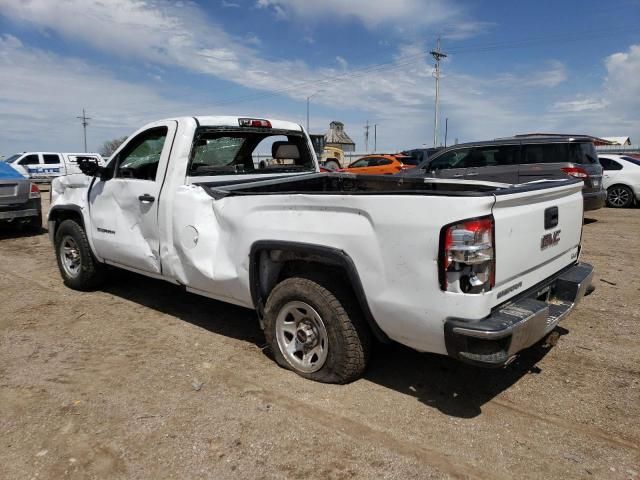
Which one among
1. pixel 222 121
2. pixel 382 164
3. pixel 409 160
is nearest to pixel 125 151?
pixel 222 121

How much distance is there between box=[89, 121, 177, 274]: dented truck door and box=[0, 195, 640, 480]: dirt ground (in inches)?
27.0

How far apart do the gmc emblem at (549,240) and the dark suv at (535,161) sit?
5.83 m

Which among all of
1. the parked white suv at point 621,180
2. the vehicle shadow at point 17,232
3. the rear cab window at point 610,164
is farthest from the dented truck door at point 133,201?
the rear cab window at point 610,164

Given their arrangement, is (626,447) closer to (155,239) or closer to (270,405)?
(270,405)

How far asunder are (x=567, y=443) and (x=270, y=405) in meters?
1.75

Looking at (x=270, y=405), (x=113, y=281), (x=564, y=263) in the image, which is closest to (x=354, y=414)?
(x=270, y=405)

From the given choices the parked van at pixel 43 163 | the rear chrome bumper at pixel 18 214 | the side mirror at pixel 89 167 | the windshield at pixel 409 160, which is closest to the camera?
the side mirror at pixel 89 167

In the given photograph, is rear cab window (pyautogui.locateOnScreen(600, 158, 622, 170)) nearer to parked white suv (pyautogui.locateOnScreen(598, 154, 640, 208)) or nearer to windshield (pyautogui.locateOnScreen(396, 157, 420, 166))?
parked white suv (pyautogui.locateOnScreen(598, 154, 640, 208))

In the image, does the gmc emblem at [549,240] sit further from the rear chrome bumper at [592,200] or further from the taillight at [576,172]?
the rear chrome bumper at [592,200]

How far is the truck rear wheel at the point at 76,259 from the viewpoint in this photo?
5441 mm

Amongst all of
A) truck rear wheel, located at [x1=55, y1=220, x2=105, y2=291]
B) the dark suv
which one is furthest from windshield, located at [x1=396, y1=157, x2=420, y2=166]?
truck rear wheel, located at [x1=55, y1=220, x2=105, y2=291]

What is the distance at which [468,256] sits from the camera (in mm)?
2625

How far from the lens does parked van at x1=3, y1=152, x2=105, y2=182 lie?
2528 cm

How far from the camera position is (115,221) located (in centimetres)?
490
